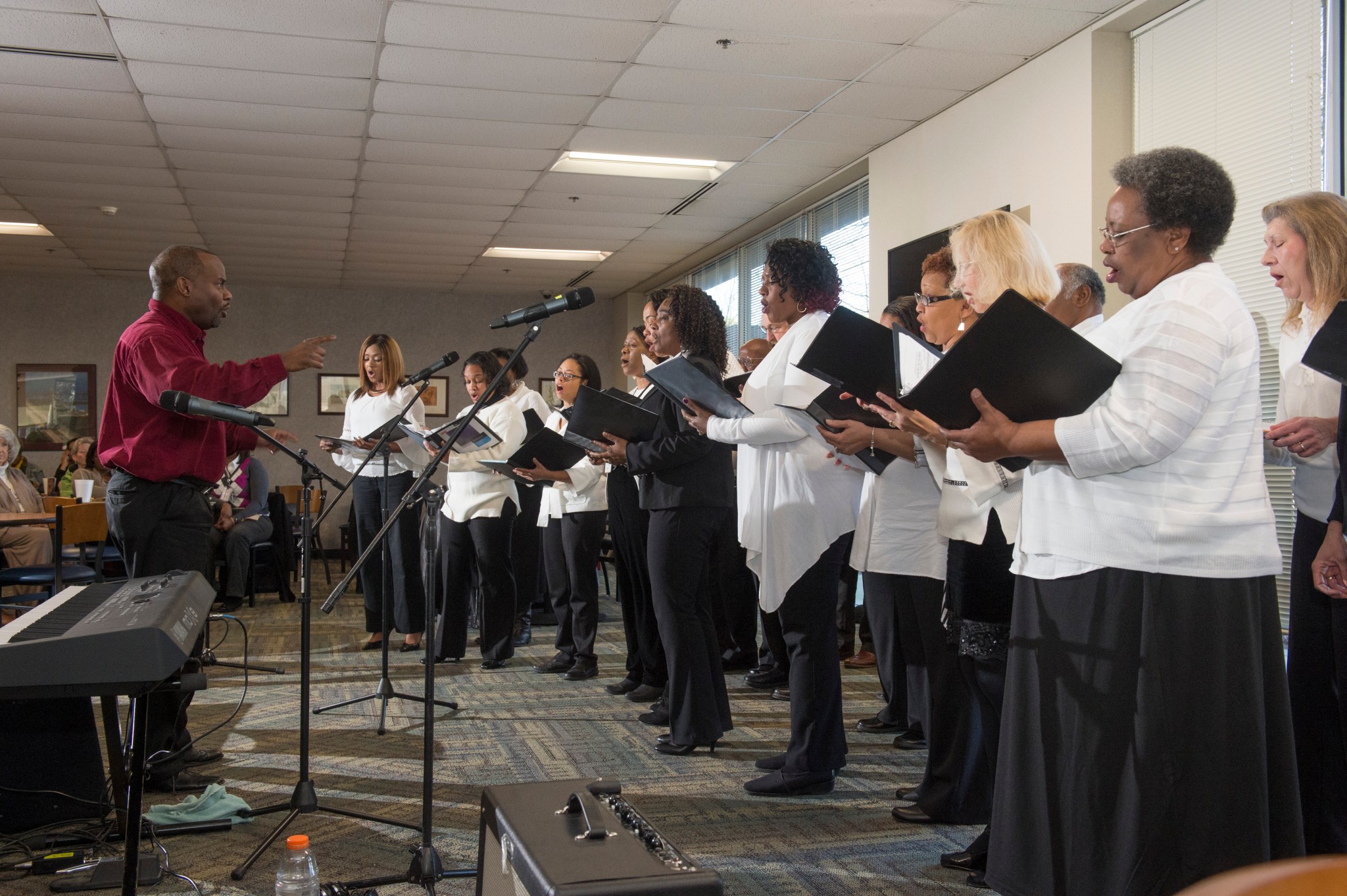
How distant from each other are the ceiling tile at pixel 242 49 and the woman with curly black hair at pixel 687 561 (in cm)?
273

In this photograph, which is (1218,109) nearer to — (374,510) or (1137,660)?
(1137,660)

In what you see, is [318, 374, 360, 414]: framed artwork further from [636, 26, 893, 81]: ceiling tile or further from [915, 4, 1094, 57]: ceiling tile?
[915, 4, 1094, 57]: ceiling tile

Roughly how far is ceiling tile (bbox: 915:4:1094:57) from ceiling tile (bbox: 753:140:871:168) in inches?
64.9

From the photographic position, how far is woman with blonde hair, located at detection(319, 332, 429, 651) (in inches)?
212

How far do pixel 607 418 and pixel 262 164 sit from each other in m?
4.43

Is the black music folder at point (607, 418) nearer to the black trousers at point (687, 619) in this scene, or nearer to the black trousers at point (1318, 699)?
the black trousers at point (687, 619)

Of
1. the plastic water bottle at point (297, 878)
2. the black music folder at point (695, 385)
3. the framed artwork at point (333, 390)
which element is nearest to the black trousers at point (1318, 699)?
the black music folder at point (695, 385)

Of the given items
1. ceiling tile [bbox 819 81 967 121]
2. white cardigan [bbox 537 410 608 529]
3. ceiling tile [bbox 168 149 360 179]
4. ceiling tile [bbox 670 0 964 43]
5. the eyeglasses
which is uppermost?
ceiling tile [bbox 819 81 967 121]

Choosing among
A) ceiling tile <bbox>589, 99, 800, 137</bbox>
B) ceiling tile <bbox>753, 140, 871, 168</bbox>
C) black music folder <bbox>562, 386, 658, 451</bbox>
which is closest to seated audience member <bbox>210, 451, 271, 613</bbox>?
ceiling tile <bbox>589, 99, 800, 137</bbox>

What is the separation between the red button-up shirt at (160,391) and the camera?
3.04 meters

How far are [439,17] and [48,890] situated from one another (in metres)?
3.70

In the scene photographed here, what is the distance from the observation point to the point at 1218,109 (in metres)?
4.32

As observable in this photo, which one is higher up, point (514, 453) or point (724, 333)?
point (724, 333)

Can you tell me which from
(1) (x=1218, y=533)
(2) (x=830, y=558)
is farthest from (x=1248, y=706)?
(2) (x=830, y=558)
